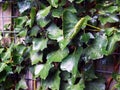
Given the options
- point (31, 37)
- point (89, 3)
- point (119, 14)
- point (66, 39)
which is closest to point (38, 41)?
point (31, 37)

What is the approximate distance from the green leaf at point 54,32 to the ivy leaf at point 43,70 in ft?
→ 0.50

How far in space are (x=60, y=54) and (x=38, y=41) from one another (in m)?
0.16

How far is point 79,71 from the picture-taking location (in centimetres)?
131

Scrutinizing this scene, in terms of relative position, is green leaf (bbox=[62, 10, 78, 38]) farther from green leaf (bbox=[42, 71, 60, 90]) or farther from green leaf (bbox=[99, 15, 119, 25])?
green leaf (bbox=[42, 71, 60, 90])

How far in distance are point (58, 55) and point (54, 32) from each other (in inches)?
5.1

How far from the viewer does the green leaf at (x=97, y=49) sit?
46.0 inches

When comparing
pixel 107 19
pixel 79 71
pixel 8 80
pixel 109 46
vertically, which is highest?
pixel 107 19

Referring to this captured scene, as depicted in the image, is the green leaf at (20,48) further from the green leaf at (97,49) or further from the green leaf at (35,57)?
the green leaf at (97,49)

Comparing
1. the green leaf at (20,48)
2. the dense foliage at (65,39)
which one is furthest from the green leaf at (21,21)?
the green leaf at (20,48)

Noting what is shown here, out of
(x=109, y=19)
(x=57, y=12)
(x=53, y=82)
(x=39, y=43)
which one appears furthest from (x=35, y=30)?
(x=109, y=19)

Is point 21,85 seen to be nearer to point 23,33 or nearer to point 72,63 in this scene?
point 23,33

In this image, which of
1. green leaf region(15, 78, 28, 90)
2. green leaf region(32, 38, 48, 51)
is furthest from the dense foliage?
green leaf region(15, 78, 28, 90)

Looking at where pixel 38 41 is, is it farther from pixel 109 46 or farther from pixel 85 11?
pixel 109 46

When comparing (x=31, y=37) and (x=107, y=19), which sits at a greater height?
(x=107, y=19)
